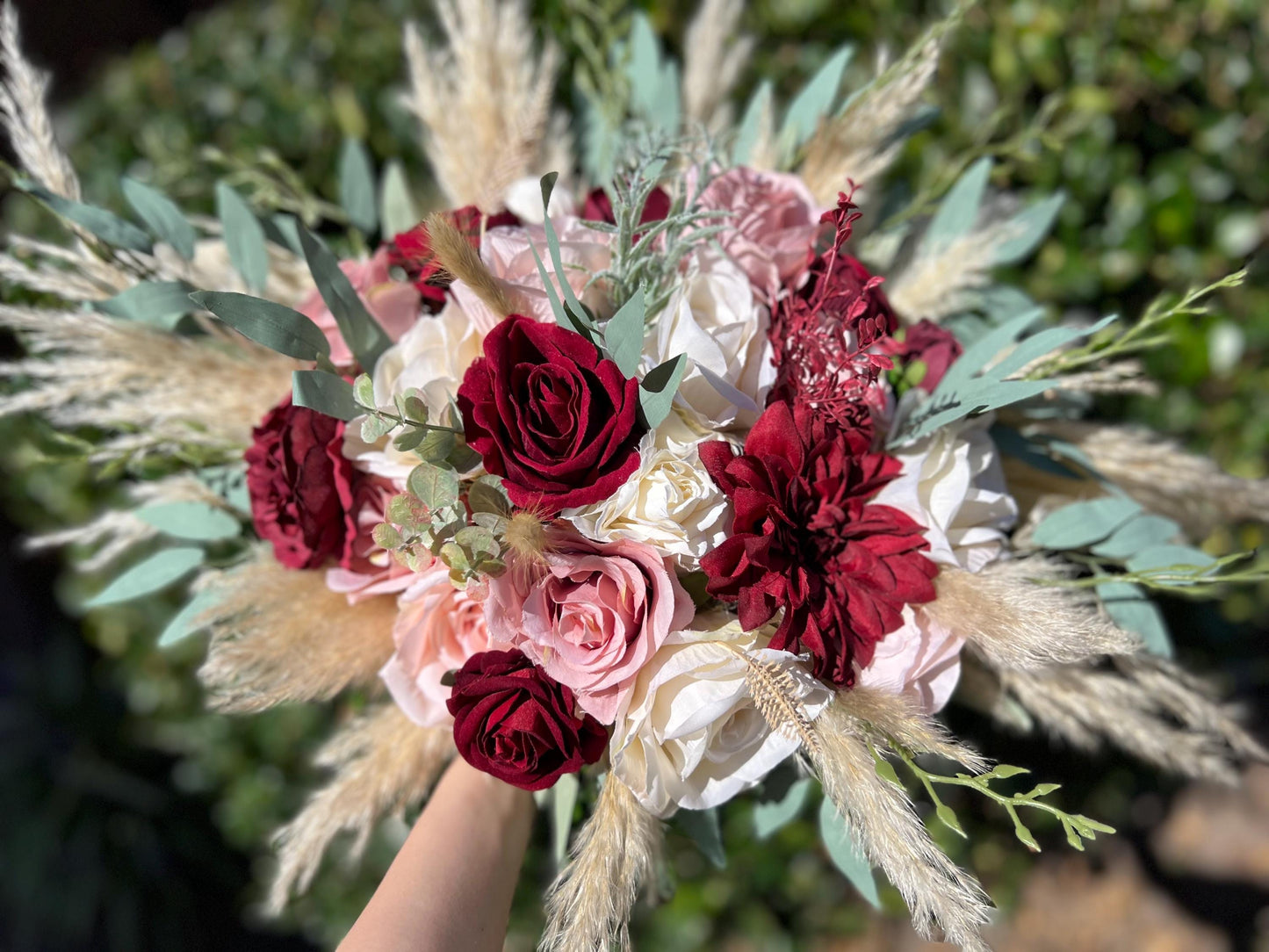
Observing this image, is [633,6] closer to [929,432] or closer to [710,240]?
[710,240]

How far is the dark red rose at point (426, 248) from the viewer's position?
706 mm

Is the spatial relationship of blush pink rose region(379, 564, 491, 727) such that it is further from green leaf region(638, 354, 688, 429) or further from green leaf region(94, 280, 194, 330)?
green leaf region(94, 280, 194, 330)

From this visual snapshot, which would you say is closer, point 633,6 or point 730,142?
point 730,142

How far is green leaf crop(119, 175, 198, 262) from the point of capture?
83cm

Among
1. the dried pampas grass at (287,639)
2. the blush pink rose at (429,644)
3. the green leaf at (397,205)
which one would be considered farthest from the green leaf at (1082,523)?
the green leaf at (397,205)

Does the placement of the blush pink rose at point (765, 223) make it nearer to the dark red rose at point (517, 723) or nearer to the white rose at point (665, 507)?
the white rose at point (665, 507)

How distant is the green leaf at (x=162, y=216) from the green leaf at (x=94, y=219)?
47 millimetres

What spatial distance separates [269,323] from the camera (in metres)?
0.64

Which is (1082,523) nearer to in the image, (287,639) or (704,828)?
(704,828)

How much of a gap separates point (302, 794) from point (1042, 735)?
5.15ft

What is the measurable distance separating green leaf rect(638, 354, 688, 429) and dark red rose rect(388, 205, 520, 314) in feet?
0.70

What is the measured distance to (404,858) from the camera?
686 millimetres

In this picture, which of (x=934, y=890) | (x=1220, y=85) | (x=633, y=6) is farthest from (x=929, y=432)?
(x=1220, y=85)

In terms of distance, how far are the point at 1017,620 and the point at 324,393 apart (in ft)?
1.87
